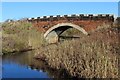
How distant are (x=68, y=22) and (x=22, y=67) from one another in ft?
60.1

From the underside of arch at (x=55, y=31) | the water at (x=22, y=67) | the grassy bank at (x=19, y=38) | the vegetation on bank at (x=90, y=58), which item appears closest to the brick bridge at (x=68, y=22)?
the underside of arch at (x=55, y=31)

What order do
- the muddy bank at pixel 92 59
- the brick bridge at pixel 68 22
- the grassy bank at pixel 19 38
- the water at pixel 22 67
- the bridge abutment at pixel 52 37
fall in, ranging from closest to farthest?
the muddy bank at pixel 92 59, the water at pixel 22 67, the grassy bank at pixel 19 38, the brick bridge at pixel 68 22, the bridge abutment at pixel 52 37

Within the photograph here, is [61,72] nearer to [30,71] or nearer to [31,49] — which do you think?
[30,71]

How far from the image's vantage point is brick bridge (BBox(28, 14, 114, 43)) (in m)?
37.2

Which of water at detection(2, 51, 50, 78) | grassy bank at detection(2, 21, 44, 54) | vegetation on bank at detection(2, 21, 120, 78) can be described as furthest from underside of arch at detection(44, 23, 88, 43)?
vegetation on bank at detection(2, 21, 120, 78)

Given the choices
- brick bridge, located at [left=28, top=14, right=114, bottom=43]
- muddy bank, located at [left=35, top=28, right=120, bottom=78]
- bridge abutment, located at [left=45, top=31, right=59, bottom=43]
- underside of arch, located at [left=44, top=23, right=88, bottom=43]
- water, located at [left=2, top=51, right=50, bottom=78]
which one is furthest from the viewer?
bridge abutment, located at [left=45, top=31, right=59, bottom=43]

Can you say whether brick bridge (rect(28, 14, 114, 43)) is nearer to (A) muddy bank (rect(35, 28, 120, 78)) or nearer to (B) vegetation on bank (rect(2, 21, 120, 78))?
(B) vegetation on bank (rect(2, 21, 120, 78))

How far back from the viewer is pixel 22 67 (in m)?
22.3

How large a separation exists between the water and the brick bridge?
1230cm

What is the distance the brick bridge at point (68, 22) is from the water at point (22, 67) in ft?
40.4

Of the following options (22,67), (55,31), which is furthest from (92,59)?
(55,31)

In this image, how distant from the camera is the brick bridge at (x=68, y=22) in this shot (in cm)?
3718

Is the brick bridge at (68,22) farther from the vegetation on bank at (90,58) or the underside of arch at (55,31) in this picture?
the vegetation on bank at (90,58)

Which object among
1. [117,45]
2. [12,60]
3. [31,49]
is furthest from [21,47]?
[117,45]
